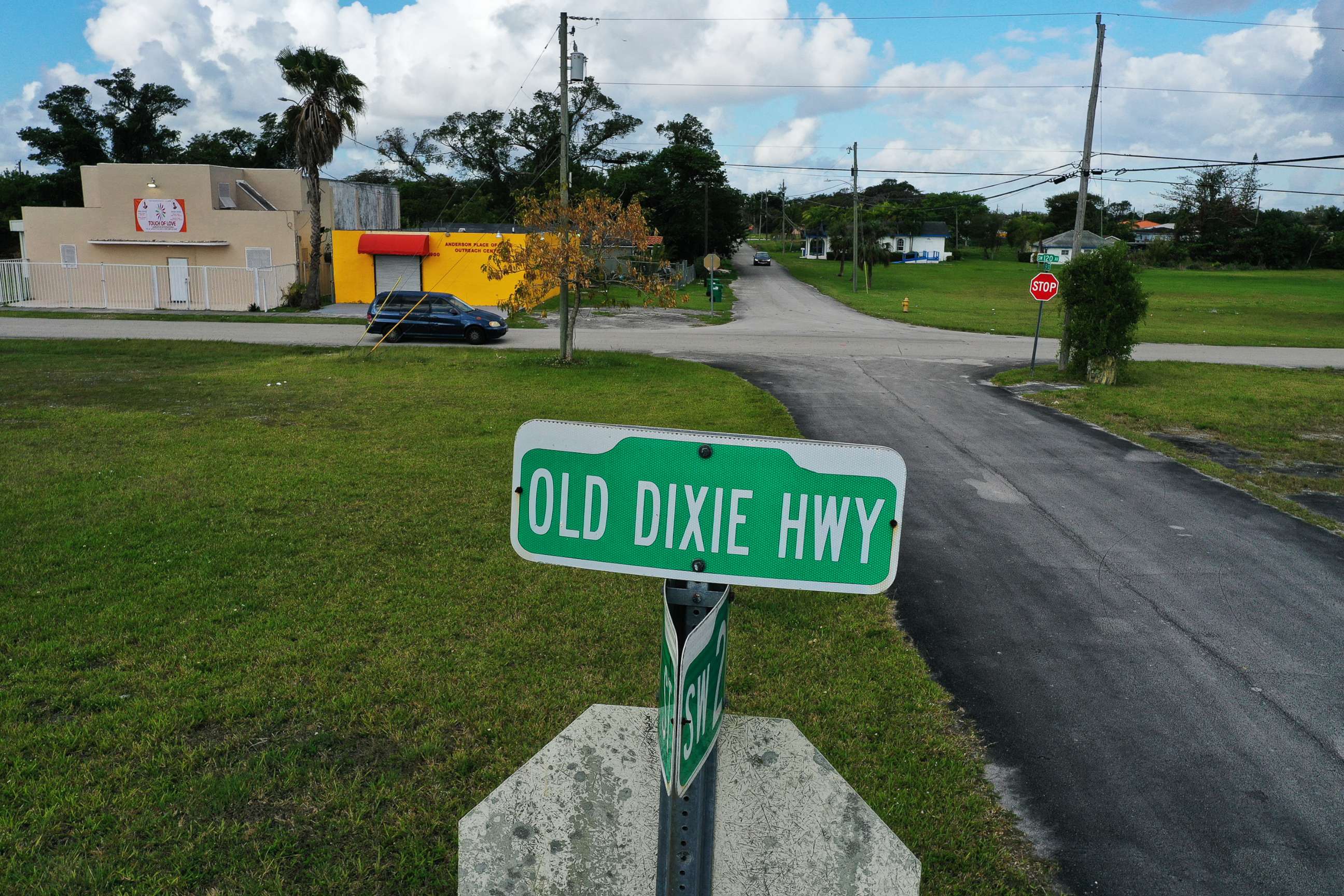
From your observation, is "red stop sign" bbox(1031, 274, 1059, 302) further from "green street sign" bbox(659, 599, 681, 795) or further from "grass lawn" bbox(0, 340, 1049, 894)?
"green street sign" bbox(659, 599, 681, 795)

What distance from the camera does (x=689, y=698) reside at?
1511 millimetres

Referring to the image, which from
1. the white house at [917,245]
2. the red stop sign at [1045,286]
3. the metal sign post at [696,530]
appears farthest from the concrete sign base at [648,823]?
the white house at [917,245]

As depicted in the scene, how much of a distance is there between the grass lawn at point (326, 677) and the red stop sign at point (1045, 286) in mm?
15162

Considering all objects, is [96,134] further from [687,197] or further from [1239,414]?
[1239,414]

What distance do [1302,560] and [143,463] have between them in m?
12.4

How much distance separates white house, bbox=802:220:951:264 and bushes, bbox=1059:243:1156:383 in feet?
302

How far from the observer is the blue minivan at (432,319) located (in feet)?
92.5

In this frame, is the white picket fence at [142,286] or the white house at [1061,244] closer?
the white picket fence at [142,286]

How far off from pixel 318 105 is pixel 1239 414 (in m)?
31.5

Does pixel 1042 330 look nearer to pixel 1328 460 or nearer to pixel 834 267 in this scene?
pixel 1328 460

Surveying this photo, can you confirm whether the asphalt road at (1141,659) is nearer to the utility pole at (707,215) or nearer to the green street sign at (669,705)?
the green street sign at (669,705)

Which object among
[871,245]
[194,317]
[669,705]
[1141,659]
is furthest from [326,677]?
[871,245]

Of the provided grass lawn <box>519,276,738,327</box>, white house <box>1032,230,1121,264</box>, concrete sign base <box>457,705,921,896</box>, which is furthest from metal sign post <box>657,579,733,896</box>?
white house <box>1032,230,1121,264</box>

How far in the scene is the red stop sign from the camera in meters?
22.2
